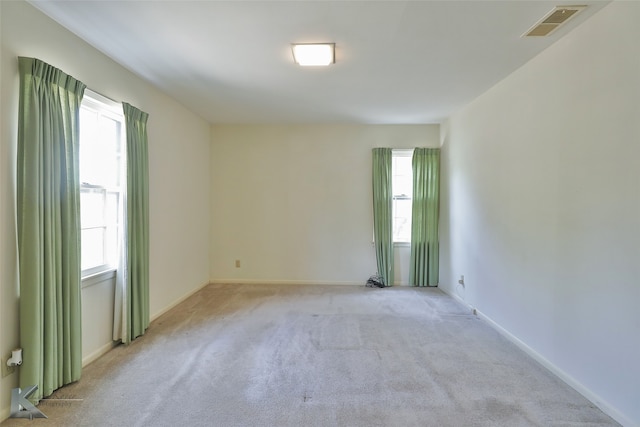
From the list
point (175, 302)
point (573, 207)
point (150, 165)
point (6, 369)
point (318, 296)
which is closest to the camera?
point (6, 369)

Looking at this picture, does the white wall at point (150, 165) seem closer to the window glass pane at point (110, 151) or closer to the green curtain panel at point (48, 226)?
the green curtain panel at point (48, 226)

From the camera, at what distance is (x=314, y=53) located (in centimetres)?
254

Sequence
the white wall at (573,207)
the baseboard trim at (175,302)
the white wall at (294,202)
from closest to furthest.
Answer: the white wall at (573,207), the baseboard trim at (175,302), the white wall at (294,202)

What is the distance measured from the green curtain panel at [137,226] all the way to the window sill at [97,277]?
123 mm

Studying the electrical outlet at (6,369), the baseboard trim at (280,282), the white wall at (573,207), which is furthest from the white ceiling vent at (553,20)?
the electrical outlet at (6,369)

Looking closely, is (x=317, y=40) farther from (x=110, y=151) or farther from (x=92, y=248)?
(x=92, y=248)

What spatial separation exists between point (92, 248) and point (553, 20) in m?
3.93

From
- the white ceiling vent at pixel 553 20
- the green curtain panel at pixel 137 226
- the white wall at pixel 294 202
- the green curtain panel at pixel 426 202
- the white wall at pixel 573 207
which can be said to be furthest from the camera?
the white wall at pixel 294 202

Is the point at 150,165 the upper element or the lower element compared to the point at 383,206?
upper

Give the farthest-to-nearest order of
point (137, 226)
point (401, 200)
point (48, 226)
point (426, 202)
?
1. point (401, 200)
2. point (426, 202)
3. point (137, 226)
4. point (48, 226)

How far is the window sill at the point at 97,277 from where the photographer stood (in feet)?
8.04

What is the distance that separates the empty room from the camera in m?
1.88

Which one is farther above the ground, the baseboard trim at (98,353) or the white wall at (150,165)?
the white wall at (150,165)

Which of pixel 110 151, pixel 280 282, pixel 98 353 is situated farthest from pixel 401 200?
pixel 98 353
